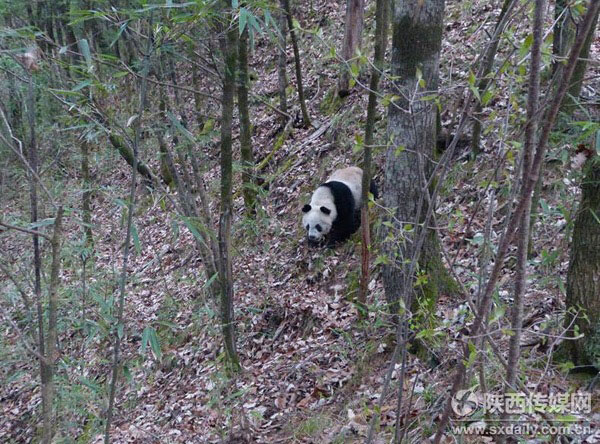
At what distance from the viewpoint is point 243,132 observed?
852 cm

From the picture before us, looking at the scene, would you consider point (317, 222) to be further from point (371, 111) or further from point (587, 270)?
point (587, 270)

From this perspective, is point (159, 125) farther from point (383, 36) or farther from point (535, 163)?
point (535, 163)

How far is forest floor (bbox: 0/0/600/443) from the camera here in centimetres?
405

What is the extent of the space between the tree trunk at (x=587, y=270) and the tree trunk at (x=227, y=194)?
2.87 m

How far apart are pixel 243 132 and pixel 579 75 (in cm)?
537

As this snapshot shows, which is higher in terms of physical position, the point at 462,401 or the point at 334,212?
the point at 462,401

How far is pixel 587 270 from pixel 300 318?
4.06m

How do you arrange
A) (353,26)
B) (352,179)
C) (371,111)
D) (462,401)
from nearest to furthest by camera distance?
1. (462,401)
2. (371,111)
3. (352,179)
4. (353,26)

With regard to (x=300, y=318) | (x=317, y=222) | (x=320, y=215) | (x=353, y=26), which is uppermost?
(x=353, y=26)

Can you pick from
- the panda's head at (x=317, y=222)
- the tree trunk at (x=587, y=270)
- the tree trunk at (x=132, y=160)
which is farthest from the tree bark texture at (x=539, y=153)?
the panda's head at (x=317, y=222)

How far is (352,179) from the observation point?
8039mm

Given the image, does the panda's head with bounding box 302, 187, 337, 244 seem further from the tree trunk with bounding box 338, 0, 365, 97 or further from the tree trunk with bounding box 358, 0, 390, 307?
the tree trunk with bounding box 338, 0, 365, 97

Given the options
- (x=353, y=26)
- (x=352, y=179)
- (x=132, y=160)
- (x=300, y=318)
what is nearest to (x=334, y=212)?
(x=352, y=179)

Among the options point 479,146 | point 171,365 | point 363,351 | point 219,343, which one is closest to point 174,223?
point 363,351
